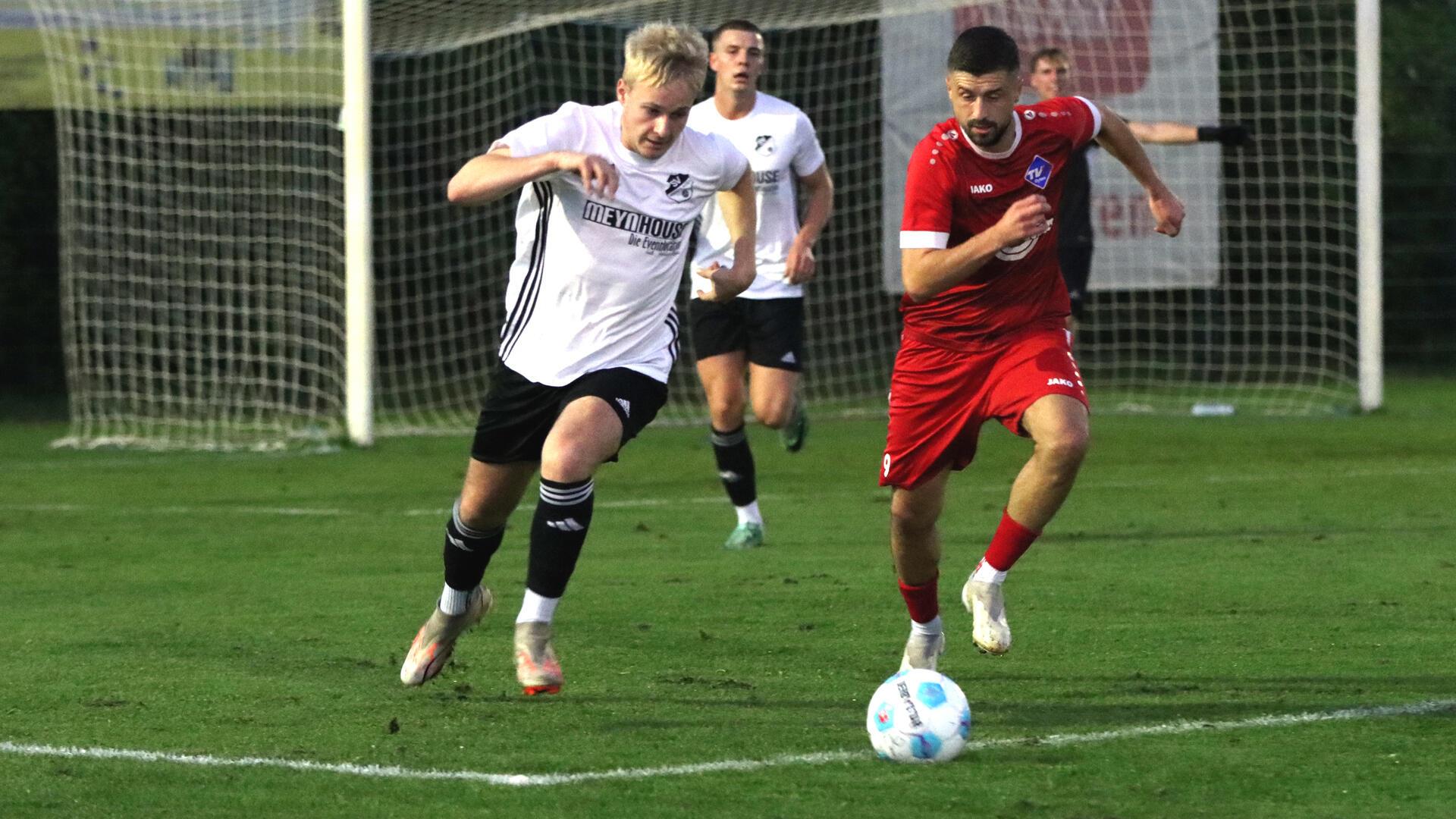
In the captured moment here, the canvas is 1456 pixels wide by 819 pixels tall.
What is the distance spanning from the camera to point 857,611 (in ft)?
23.5

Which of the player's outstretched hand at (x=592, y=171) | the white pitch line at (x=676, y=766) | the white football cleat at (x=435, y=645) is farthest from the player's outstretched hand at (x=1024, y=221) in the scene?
the white football cleat at (x=435, y=645)

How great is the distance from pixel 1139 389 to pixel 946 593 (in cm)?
1205

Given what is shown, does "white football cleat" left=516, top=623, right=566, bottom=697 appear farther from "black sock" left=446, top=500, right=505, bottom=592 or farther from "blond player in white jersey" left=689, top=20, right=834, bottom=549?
"blond player in white jersey" left=689, top=20, right=834, bottom=549

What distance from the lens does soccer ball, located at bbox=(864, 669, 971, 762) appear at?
466cm

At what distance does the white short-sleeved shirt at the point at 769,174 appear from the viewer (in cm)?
920

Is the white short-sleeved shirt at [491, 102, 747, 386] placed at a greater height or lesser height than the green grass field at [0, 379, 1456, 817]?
greater

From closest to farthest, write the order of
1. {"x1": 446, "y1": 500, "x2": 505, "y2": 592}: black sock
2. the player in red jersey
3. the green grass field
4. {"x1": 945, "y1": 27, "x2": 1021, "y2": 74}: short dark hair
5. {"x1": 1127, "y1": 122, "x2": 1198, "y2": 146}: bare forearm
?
1. the green grass field
2. {"x1": 945, "y1": 27, "x2": 1021, "y2": 74}: short dark hair
3. the player in red jersey
4. {"x1": 446, "y1": 500, "x2": 505, "y2": 592}: black sock
5. {"x1": 1127, "y1": 122, "x2": 1198, "y2": 146}: bare forearm

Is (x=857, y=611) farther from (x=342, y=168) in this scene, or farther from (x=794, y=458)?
(x=342, y=168)

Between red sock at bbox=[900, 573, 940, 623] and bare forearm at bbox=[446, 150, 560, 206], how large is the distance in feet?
5.03

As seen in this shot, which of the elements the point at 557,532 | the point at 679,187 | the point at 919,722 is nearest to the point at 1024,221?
the point at 679,187

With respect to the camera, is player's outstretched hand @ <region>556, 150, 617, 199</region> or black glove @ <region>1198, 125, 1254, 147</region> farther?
black glove @ <region>1198, 125, 1254, 147</region>

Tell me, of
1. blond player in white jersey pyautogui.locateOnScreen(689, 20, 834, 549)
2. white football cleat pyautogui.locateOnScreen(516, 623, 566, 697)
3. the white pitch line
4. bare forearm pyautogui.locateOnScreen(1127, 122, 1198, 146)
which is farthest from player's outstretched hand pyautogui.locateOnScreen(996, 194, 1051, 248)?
bare forearm pyautogui.locateOnScreen(1127, 122, 1198, 146)

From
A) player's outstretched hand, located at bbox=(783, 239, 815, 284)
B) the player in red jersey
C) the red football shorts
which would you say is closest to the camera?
the player in red jersey

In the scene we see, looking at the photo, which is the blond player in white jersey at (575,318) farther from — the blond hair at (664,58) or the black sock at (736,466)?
the black sock at (736,466)
